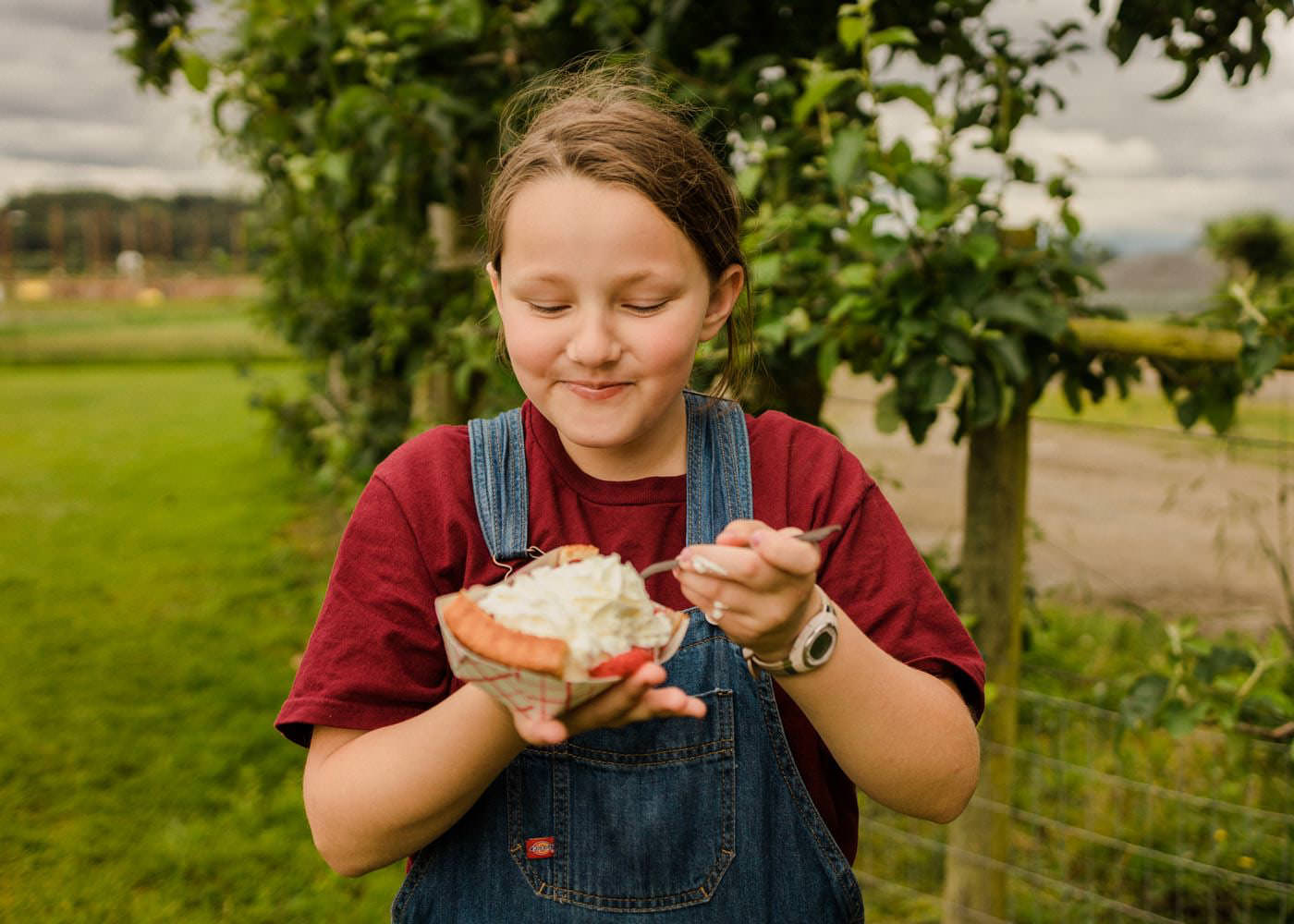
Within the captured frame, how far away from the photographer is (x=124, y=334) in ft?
77.8

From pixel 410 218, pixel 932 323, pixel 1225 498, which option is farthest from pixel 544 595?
pixel 1225 498

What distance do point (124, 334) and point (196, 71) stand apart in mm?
23595

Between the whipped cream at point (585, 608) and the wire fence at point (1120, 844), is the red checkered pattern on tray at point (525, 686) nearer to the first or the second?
the whipped cream at point (585, 608)

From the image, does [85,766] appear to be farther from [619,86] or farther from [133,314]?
[133,314]

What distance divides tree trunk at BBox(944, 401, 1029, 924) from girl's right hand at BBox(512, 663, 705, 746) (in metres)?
1.46

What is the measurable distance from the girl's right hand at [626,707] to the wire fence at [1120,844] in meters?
1.57

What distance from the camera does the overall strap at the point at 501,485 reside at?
4.03 feet

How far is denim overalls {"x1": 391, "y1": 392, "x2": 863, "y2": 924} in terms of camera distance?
3.97 feet

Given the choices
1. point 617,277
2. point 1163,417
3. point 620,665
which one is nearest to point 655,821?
point 620,665

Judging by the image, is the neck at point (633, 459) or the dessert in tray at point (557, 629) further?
the neck at point (633, 459)

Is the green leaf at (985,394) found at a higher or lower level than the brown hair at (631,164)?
lower

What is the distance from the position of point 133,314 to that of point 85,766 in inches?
1094

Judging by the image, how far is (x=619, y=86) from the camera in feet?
4.79

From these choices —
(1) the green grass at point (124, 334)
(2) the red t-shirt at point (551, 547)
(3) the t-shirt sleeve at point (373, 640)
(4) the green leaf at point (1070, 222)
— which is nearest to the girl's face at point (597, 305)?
(2) the red t-shirt at point (551, 547)
